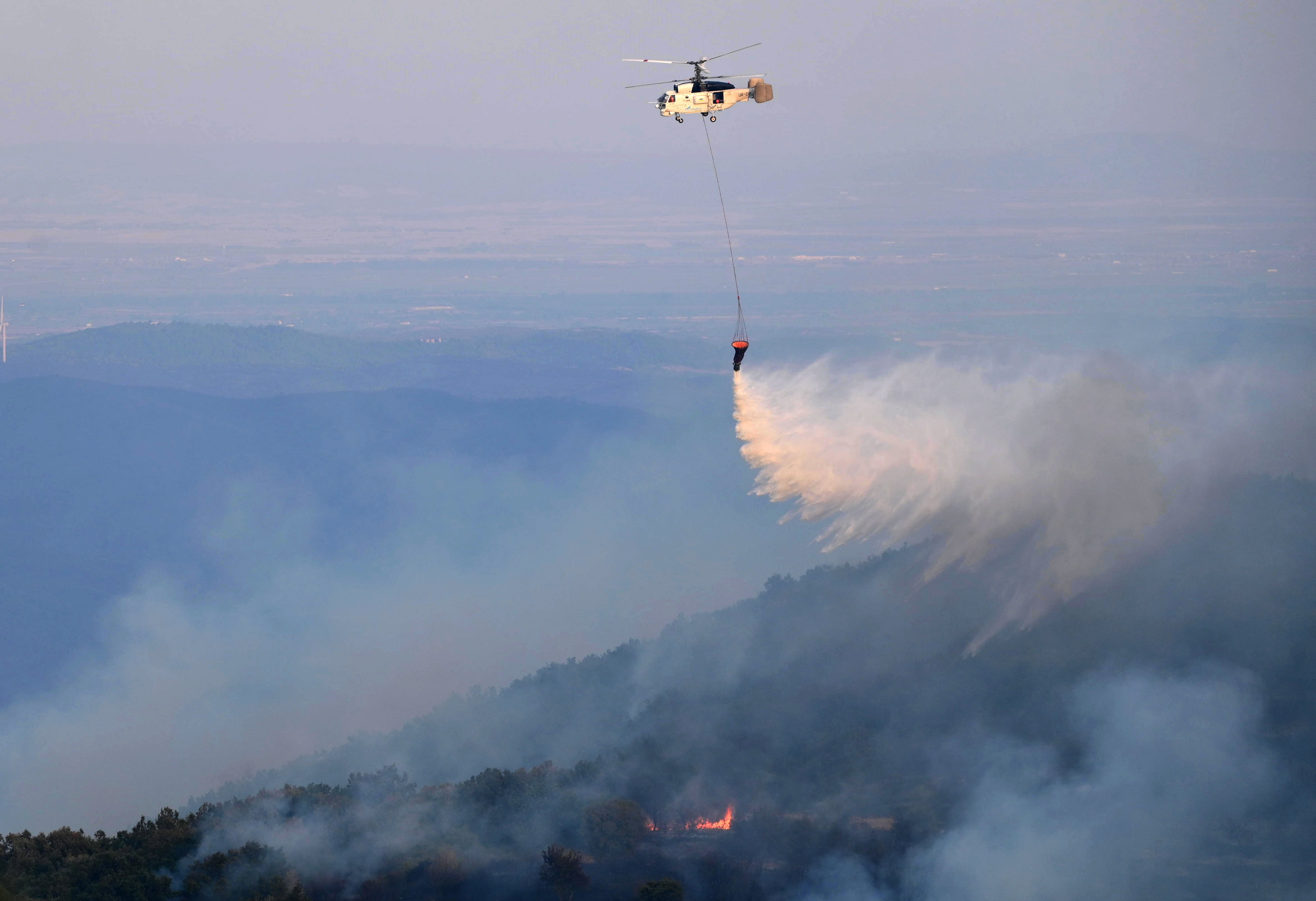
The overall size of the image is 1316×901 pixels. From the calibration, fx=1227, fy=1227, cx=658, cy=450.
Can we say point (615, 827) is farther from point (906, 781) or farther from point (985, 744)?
point (985, 744)

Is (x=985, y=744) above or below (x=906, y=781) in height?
above

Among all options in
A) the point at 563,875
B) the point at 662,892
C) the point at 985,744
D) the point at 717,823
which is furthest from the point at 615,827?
the point at 985,744

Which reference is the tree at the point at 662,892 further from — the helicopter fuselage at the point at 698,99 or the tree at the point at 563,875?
the helicopter fuselage at the point at 698,99

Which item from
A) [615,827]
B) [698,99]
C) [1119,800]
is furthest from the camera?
[615,827]

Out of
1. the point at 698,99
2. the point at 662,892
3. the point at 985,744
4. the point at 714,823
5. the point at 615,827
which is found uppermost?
the point at 698,99

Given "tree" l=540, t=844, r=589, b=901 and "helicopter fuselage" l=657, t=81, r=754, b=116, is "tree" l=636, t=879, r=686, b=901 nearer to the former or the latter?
"tree" l=540, t=844, r=589, b=901

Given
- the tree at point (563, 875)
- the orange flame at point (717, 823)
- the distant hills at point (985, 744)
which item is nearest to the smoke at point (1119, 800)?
the distant hills at point (985, 744)

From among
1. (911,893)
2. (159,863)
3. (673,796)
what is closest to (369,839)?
(159,863)
